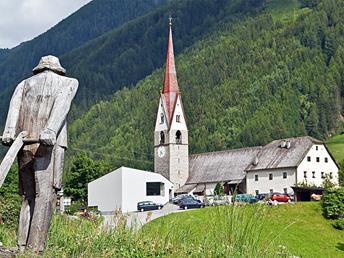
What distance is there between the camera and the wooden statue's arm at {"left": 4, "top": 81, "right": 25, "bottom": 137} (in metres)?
8.20

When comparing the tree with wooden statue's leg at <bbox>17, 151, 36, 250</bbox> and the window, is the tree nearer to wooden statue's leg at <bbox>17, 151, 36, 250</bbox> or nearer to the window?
the window

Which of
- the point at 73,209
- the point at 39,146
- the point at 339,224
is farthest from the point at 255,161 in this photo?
the point at 39,146

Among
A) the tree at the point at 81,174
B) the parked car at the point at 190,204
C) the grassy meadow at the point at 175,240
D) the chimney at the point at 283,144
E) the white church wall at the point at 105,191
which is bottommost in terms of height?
the grassy meadow at the point at 175,240

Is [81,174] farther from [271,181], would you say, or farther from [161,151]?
[271,181]

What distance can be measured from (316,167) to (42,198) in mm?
84973

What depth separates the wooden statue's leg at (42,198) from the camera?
804 cm

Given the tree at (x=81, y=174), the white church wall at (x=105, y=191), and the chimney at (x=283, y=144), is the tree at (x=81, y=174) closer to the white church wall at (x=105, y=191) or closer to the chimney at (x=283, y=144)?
the white church wall at (x=105, y=191)

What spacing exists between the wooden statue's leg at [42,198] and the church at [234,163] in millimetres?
78450

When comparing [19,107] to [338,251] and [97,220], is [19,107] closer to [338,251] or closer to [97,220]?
[97,220]

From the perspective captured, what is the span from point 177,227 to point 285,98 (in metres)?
184

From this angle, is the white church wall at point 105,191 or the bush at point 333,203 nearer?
the bush at point 333,203

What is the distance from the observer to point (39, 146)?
26.5ft

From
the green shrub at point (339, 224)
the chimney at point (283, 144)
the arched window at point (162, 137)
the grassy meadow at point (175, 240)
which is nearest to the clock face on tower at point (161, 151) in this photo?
the arched window at point (162, 137)

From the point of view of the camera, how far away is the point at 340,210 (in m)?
47.0
